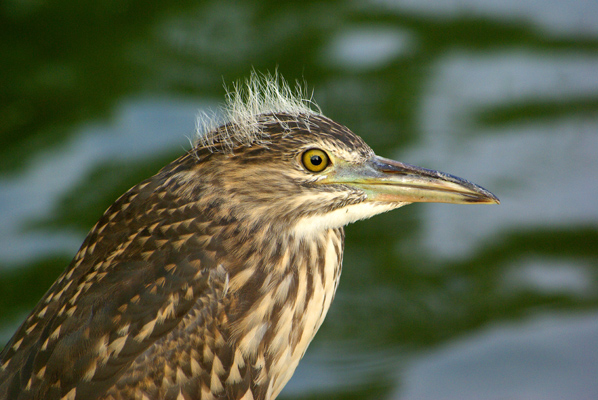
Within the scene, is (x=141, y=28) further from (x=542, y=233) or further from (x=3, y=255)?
(x=542, y=233)

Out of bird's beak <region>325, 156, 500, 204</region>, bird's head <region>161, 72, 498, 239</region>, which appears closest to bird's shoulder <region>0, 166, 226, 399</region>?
bird's head <region>161, 72, 498, 239</region>

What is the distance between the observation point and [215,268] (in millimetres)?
2617

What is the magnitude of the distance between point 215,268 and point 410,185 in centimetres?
75

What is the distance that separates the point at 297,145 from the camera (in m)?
2.60

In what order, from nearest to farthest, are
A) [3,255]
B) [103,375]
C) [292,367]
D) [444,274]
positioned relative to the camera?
[103,375], [292,367], [3,255], [444,274]

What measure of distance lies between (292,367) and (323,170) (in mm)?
807

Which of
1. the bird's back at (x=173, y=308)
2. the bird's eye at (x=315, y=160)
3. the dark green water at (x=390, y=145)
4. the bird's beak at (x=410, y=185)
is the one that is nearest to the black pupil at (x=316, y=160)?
the bird's eye at (x=315, y=160)

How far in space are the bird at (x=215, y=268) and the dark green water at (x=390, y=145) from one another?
5.95 ft

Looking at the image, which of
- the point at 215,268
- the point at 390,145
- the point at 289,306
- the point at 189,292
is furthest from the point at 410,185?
the point at 390,145

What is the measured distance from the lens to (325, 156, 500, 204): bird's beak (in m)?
2.70

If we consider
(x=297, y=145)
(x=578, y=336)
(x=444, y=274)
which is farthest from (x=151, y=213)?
(x=578, y=336)

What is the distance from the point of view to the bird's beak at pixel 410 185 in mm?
2701

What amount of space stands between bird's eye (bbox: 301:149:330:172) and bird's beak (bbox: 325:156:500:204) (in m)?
0.11

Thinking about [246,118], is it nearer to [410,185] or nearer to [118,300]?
[410,185]
